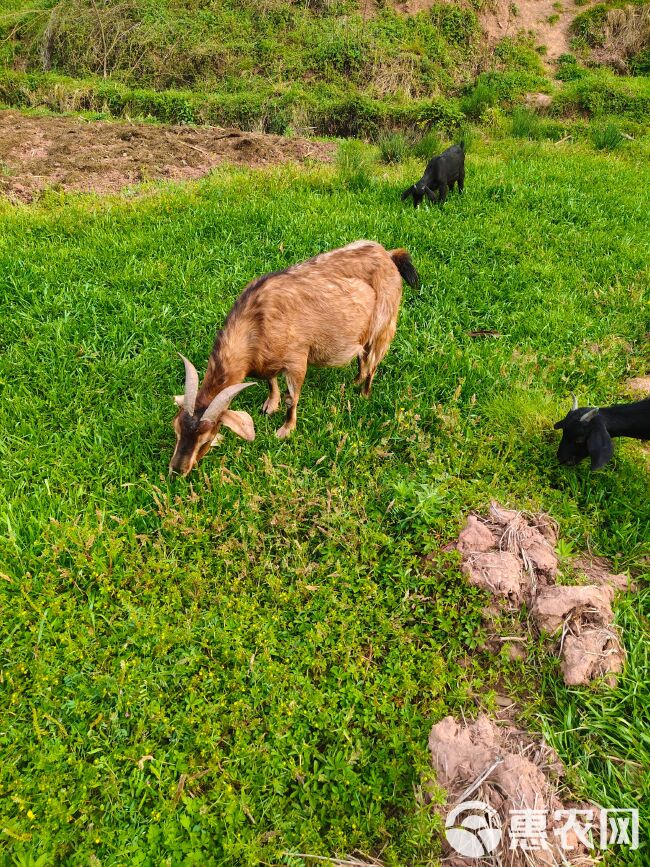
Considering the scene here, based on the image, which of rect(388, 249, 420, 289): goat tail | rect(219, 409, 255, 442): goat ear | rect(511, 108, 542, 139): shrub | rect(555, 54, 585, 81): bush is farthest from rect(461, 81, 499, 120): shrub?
rect(219, 409, 255, 442): goat ear

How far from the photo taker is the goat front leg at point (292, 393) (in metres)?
4.30

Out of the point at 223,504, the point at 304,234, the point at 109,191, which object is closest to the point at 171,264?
the point at 304,234

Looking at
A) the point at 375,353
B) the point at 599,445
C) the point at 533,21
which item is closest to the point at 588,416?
the point at 599,445

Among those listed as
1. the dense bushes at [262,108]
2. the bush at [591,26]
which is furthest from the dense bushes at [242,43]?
the bush at [591,26]

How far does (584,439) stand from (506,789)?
8.15 feet

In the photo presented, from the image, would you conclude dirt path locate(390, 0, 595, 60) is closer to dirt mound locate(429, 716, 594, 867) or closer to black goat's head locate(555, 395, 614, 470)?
black goat's head locate(555, 395, 614, 470)

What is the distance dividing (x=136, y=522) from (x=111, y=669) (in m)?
1.03

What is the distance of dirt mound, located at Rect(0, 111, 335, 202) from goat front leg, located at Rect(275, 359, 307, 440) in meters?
5.96

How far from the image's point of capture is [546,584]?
125 inches

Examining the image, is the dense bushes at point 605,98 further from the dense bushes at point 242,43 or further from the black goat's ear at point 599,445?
the black goat's ear at point 599,445

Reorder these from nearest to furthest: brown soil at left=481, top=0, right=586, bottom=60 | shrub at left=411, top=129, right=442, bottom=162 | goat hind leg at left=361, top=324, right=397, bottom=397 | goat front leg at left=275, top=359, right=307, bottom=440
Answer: goat front leg at left=275, top=359, right=307, bottom=440, goat hind leg at left=361, top=324, right=397, bottom=397, shrub at left=411, top=129, right=442, bottom=162, brown soil at left=481, top=0, right=586, bottom=60

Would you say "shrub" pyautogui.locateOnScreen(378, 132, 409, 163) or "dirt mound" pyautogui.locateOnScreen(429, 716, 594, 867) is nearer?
"dirt mound" pyautogui.locateOnScreen(429, 716, 594, 867)

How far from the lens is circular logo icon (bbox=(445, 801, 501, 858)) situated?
2.21m

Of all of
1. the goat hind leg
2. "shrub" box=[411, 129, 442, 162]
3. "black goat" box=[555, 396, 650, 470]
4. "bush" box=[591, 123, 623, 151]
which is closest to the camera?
"black goat" box=[555, 396, 650, 470]
